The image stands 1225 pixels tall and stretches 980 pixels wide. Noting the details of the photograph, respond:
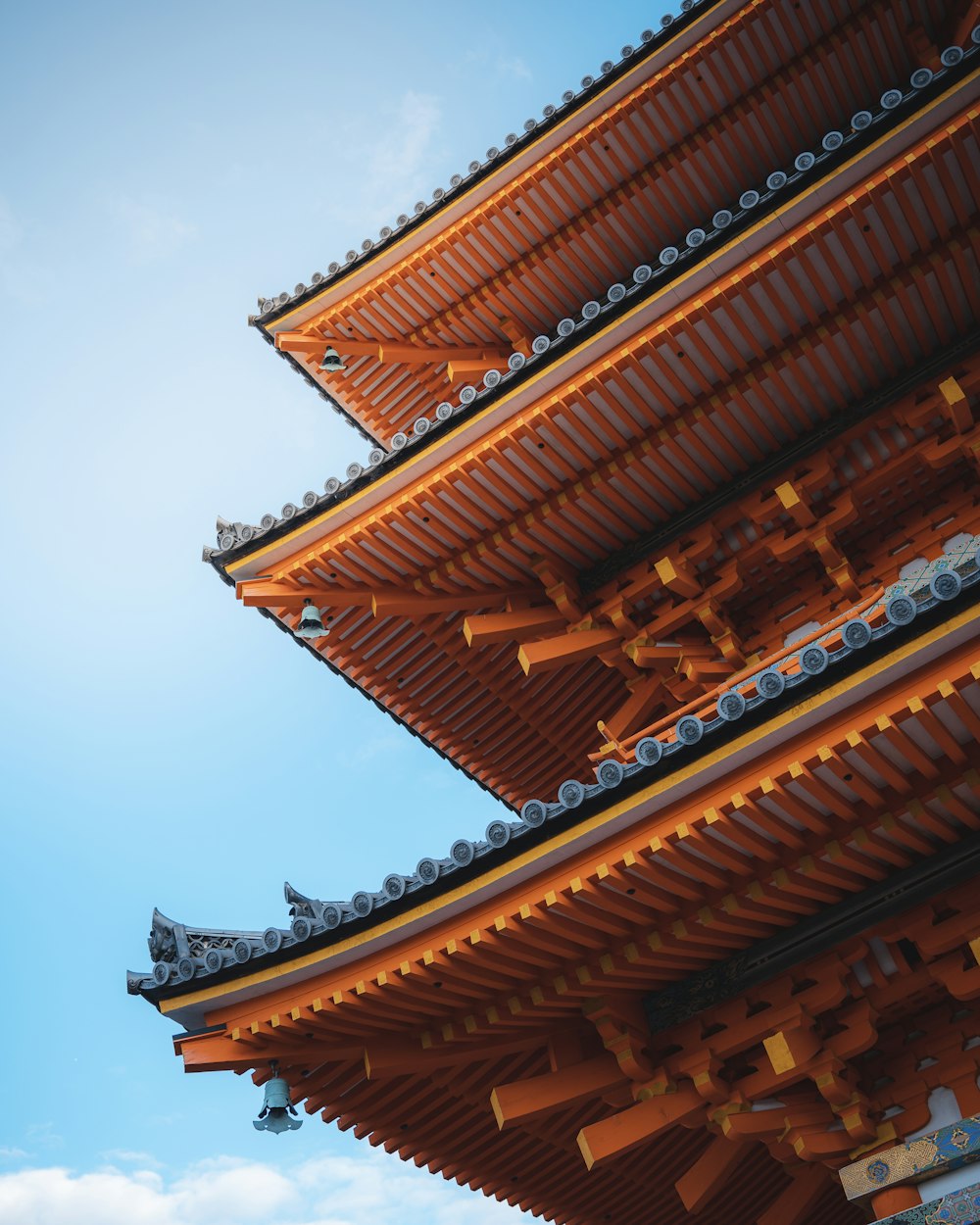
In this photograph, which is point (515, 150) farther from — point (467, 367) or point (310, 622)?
point (310, 622)

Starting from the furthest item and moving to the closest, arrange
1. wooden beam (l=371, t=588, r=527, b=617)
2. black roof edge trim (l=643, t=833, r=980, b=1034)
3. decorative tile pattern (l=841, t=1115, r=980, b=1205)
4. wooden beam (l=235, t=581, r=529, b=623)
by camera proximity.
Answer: wooden beam (l=371, t=588, r=527, b=617) → wooden beam (l=235, t=581, r=529, b=623) → black roof edge trim (l=643, t=833, r=980, b=1034) → decorative tile pattern (l=841, t=1115, r=980, b=1205)

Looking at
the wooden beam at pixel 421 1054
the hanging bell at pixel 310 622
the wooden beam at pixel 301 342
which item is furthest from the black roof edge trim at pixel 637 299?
the wooden beam at pixel 421 1054

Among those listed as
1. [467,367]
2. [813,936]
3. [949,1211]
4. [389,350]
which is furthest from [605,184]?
[949,1211]

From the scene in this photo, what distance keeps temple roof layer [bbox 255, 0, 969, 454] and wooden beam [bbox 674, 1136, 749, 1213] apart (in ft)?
25.9

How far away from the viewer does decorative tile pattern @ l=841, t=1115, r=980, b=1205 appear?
6.63 metres

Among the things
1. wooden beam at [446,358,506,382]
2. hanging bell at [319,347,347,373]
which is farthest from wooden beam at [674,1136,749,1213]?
hanging bell at [319,347,347,373]

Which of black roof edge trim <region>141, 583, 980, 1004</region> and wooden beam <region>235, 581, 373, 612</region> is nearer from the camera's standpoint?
black roof edge trim <region>141, 583, 980, 1004</region>

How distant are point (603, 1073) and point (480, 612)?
4099 mm

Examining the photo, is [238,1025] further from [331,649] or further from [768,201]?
[768,201]

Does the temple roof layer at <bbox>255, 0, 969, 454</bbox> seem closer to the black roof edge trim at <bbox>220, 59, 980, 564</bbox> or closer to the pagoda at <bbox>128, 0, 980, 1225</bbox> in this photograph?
the pagoda at <bbox>128, 0, 980, 1225</bbox>

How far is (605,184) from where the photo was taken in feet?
38.7

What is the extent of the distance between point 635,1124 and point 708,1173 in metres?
0.75

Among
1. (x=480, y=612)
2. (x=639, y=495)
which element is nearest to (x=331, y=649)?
(x=480, y=612)

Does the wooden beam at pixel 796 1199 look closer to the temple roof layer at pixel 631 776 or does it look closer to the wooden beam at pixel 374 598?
the temple roof layer at pixel 631 776
